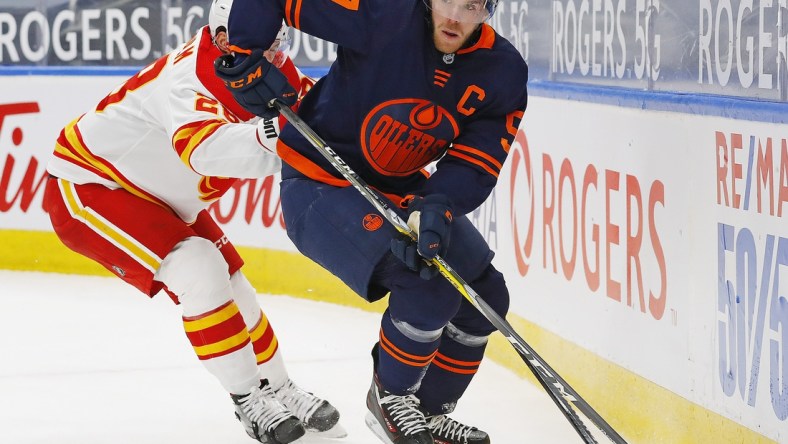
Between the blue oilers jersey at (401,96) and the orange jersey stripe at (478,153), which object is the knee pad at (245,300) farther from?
the orange jersey stripe at (478,153)

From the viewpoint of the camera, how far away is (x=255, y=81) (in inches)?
107

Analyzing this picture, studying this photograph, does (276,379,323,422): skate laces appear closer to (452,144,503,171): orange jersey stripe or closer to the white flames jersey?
the white flames jersey

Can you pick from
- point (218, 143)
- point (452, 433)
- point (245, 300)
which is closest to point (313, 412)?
point (245, 300)

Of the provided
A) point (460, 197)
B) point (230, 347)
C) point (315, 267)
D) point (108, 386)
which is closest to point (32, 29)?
point (315, 267)

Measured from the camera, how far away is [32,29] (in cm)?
567

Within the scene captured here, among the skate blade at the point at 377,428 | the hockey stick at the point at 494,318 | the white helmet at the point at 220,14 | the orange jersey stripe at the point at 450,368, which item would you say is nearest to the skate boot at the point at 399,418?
the skate blade at the point at 377,428

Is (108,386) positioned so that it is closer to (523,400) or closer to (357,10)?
(523,400)

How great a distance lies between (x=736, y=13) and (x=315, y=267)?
102 inches

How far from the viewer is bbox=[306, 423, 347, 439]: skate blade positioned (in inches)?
127

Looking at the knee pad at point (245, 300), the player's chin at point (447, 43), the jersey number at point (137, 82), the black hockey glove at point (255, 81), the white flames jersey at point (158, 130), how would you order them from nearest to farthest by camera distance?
1. the player's chin at point (447, 43)
2. the black hockey glove at point (255, 81)
3. the white flames jersey at point (158, 130)
4. the jersey number at point (137, 82)
5. the knee pad at point (245, 300)

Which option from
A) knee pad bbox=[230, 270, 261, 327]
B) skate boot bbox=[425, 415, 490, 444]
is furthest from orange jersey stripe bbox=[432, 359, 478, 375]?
knee pad bbox=[230, 270, 261, 327]

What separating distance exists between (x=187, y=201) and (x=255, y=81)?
23.9 inches

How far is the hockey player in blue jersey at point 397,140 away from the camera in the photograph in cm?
258

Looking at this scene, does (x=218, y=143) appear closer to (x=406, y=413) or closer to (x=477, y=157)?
(x=477, y=157)
